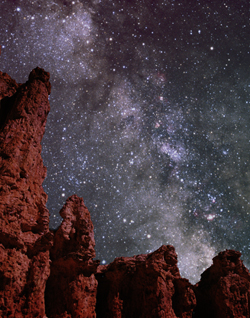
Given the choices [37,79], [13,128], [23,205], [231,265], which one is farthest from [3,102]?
[231,265]

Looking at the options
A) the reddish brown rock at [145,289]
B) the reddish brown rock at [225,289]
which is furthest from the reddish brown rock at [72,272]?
the reddish brown rock at [225,289]

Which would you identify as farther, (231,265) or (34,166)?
(231,265)

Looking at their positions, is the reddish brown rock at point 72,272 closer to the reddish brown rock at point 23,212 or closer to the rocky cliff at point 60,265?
the rocky cliff at point 60,265

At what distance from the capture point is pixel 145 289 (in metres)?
11.1

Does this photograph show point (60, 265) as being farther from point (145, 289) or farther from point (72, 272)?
point (145, 289)

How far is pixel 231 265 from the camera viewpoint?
13.4 meters

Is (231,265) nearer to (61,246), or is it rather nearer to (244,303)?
(244,303)

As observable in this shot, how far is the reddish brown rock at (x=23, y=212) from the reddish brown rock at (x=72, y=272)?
2.28m

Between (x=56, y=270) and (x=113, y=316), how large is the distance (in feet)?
12.9

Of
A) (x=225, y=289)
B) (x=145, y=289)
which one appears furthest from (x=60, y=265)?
(x=225, y=289)

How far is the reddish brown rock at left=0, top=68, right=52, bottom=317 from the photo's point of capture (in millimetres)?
6055

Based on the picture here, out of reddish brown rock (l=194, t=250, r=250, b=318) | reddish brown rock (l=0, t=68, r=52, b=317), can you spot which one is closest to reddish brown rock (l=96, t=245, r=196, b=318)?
reddish brown rock (l=194, t=250, r=250, b=318)

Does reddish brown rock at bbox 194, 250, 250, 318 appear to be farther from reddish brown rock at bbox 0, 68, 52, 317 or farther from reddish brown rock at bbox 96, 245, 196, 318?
reddish brown rock at bbox 0, 68, 52, 317

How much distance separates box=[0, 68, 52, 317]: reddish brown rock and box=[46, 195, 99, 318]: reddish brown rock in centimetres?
228
